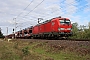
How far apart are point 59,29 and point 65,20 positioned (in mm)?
2179

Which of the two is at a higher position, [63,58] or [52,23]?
[52,23]

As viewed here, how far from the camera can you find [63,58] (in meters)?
11.8

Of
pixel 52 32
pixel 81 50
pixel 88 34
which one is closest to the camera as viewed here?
pixel 81 50

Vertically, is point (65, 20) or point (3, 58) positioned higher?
point (65, 20)

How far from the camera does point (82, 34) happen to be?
37125 millimetres

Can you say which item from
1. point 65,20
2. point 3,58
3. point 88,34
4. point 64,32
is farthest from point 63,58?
point 88,34

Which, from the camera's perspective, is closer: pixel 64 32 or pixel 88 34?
pixel 64 32

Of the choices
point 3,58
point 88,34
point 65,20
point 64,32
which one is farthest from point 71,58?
point 88,34

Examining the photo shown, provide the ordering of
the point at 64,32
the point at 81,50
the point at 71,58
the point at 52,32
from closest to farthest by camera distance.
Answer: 1. the point at 71,58
2. the point at 81,50
3. the point at 64,32
4. the point at 52,32

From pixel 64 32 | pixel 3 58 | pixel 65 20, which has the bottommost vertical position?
pixel 3 58

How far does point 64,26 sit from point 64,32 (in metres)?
1.06

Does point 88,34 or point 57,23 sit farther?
point 88,34

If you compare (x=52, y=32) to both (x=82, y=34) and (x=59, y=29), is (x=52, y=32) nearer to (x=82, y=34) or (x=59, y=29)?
(x=59, y=29)

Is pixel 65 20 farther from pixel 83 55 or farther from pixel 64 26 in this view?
pixel 83 55
